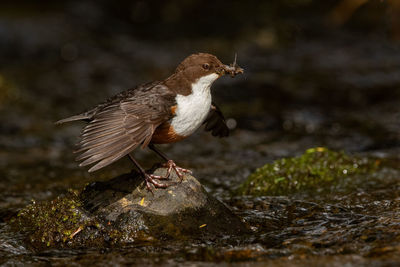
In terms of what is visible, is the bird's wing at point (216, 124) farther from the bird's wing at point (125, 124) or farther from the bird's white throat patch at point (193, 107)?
the bird's wing at point (125, 124)

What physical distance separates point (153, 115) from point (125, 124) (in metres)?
0.23

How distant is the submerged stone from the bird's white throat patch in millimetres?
426

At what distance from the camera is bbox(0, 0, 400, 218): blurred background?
24.7 feet

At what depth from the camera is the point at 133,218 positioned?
14.0 ft

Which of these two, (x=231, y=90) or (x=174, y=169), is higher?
(x=231, y=90)

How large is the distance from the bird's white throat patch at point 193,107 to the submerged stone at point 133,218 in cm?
43

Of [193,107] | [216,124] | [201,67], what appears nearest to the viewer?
[193,107]

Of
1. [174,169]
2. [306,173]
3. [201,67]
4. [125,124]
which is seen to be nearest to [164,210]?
[174,169]

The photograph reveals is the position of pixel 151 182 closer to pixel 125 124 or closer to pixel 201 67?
pixel 125 124

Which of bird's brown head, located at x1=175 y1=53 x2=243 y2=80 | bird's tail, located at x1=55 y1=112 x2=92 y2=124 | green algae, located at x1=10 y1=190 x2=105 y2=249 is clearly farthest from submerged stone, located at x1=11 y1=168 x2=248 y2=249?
bird's brown head, located at x1=175 y1=53 x2=243 y2=80

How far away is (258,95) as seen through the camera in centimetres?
995

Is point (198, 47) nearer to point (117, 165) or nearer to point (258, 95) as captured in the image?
point (258, 95)

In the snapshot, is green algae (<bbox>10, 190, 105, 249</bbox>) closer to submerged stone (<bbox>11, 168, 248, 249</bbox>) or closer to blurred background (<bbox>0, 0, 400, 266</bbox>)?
submerged stone (<bbox>11, 168, 248, 249</bbox>)

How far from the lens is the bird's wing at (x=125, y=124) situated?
13.2 feet
